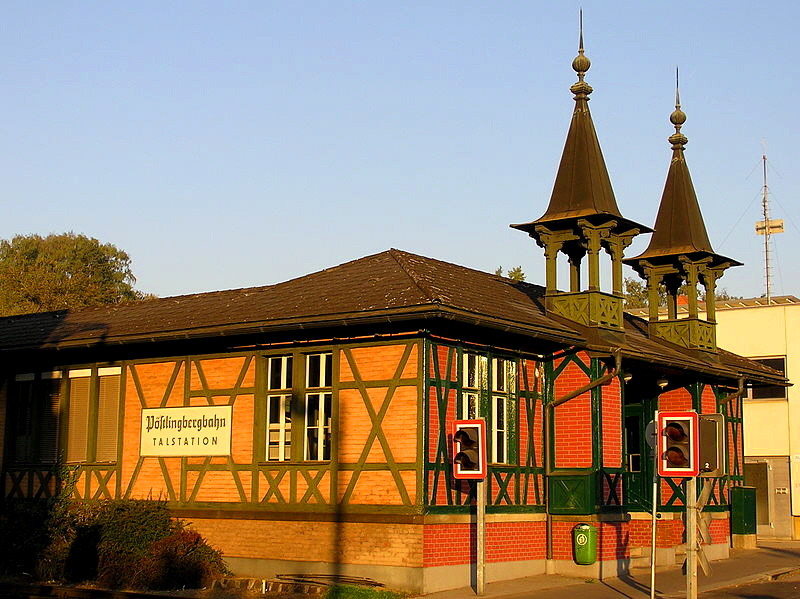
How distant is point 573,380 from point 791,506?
18.7 meters

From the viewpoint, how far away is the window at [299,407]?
20656 millimetres

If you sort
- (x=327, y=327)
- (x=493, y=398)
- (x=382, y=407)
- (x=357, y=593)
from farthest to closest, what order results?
(x=493, y=398) → (x=327, y=327) → (x=382, y=407) → (x=357, y=593)

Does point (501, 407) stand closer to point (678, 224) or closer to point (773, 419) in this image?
point (678, 224)

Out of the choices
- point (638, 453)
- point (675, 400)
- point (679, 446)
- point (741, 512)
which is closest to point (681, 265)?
point (675, 400)

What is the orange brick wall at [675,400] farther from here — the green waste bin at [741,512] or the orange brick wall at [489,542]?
the orange brick wall at [489,542]

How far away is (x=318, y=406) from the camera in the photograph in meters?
20.8

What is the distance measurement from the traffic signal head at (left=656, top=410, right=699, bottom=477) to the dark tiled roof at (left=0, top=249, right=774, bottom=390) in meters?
6.08

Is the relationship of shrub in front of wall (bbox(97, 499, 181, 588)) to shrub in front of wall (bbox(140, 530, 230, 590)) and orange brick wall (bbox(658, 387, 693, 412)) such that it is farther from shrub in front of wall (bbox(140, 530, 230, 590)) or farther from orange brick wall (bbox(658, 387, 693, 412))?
orange brick wall (bbox(658, 387, 693, 412))

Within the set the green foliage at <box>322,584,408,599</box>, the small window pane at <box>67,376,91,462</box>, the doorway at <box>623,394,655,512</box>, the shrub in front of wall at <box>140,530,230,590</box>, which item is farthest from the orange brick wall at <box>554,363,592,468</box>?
the small window pane at <box>67,376,91,462</box>

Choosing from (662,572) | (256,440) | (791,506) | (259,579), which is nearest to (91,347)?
(256,440)

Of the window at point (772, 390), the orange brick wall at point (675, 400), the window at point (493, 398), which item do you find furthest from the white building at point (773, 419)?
the window at point (493, 398)

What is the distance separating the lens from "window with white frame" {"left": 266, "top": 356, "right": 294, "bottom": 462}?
832 inches

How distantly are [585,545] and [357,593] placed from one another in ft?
17.5

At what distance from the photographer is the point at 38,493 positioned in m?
24.6
